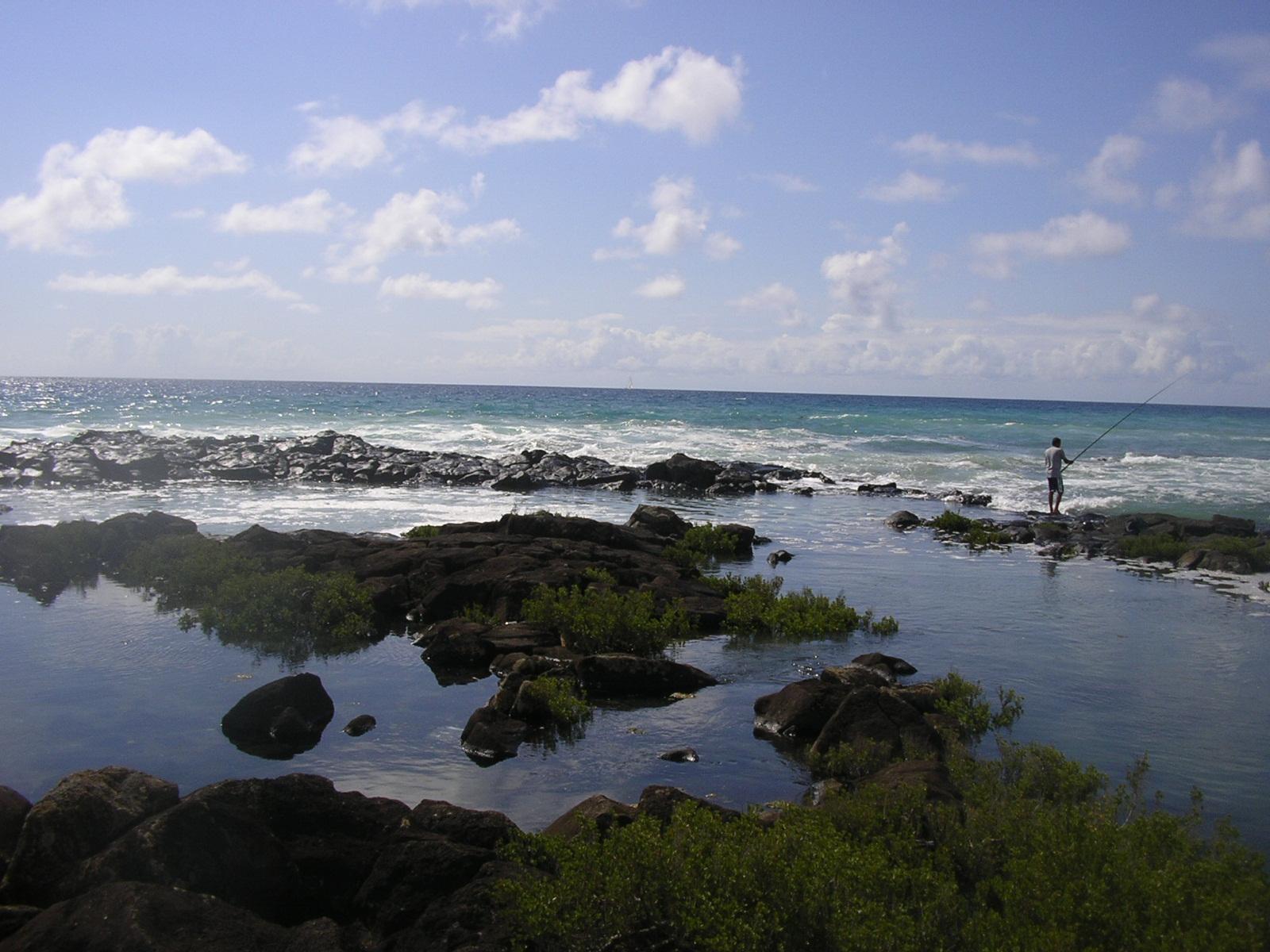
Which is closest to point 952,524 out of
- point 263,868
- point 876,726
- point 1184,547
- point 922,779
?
point 1184,547

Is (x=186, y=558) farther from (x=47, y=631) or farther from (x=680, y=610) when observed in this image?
(x=680, y=610)

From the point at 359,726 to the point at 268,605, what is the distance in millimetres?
4062

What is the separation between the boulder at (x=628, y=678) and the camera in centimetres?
952

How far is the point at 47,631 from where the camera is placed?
37.4 ft

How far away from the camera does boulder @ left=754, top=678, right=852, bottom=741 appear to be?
843cm

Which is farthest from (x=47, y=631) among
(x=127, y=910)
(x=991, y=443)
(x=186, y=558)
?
(x=991, y=443)

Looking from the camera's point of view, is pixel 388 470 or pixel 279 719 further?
pixel 388 470

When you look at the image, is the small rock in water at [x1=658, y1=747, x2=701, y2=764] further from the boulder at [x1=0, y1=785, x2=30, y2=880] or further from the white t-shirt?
the white t-shirt

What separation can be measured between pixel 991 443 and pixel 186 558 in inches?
1764

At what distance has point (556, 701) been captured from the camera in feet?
27.8

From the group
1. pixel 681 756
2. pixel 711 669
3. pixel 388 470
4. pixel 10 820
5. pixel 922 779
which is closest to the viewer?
pixel 10 820

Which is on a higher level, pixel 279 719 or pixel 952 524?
pixel 952 524

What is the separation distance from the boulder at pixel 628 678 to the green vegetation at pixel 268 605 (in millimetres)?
3265

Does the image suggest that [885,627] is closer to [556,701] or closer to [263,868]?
[556,701]
